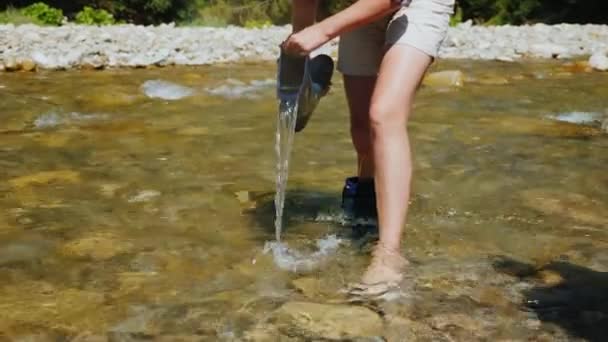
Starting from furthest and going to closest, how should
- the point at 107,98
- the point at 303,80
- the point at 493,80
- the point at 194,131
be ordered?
the point at 493,80
the point at 107,98
the point at 194,131
the point at 303,80

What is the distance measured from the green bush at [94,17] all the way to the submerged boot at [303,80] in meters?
14.6

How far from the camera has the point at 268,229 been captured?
11.5ft

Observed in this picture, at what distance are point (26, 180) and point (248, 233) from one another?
1.43 metres

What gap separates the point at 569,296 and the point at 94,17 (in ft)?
52.3

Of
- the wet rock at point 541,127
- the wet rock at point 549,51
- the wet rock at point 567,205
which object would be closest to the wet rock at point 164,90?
the wet rock at point 541,127

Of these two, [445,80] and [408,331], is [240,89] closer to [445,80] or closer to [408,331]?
[445,80]

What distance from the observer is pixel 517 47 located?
495 inches

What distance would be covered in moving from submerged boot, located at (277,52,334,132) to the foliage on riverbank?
43.5ft

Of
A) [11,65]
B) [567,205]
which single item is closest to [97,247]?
[567,205]

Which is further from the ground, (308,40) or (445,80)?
(308,40)

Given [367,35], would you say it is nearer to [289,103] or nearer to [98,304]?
[289,103]

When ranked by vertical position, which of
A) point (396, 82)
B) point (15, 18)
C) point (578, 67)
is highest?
point (396, 82)

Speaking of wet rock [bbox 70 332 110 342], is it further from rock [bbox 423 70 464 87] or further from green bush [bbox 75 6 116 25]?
green bush [bbox 75 6 116 25]

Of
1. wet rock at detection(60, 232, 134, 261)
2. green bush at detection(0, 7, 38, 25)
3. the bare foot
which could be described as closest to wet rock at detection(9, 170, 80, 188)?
wet rock at detection(60, 232, 134, 261)
